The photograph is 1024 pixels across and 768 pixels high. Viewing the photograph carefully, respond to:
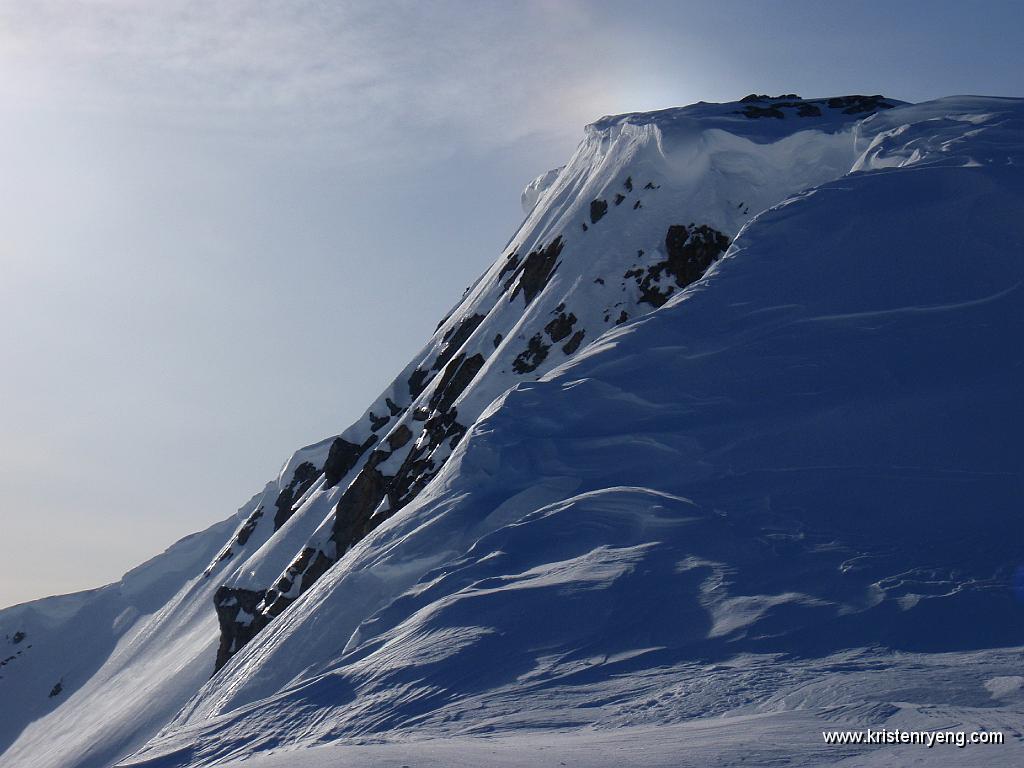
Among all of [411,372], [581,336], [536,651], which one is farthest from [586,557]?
[411,372]

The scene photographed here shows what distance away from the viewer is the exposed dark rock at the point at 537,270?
133 ft

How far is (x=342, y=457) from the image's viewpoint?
158ft

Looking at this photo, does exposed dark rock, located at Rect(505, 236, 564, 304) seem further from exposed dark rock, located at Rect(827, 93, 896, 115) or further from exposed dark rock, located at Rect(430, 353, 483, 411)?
exposed dark rock, located at Rect(827, 93, 896, 115)

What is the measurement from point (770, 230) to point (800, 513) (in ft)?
29.5

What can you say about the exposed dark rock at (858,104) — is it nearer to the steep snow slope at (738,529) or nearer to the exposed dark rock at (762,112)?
the exposed dark rock at (762,112)

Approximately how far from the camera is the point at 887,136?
27.6m

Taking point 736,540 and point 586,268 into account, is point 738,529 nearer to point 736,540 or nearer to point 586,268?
point 736,540

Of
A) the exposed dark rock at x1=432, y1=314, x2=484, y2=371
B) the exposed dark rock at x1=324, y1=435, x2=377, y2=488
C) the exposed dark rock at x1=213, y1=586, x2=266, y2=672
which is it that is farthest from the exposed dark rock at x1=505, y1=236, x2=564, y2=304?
the exposed dark rock at x1=213, y1=586, x2=266, y2=672

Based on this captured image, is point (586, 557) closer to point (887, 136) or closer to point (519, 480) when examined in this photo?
point (519, 480)

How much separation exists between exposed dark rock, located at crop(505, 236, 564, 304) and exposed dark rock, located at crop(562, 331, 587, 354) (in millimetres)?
5613

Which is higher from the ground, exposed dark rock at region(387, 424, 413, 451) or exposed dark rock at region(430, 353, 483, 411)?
exposed dark rock at region(430, 353, 483, 411)

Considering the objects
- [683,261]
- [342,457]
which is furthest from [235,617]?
[683,261]

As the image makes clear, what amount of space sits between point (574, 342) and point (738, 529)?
917 inches

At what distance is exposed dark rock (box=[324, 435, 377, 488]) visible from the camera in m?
47.6
